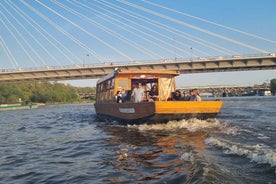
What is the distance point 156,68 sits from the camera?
2079 inches

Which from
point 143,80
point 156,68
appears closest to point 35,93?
point 156,68

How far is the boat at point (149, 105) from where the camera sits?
1128 centimetres

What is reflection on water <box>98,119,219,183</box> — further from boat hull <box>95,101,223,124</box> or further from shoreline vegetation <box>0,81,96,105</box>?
shoreline vegetation <box>0,81,96,105</box>

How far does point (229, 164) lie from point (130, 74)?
958 cm

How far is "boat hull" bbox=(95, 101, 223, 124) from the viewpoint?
439 inches

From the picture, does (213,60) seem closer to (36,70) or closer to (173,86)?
(36,70)

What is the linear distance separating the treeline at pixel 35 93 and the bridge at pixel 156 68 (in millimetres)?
21616

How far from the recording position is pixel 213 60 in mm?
50250

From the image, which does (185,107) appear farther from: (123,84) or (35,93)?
(35,93)

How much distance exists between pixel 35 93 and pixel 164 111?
85262 mm

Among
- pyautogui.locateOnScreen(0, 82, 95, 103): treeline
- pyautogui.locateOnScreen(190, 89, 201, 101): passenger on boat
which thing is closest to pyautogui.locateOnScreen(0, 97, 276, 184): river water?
pyautogui.locateOnScreen(190, 89, 201, 101): passenger on boat

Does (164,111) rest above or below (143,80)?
below

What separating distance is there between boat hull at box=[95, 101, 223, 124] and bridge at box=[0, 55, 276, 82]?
39170mm

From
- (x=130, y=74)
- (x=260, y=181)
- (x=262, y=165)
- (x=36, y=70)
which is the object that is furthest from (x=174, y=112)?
(x=36, y=70)
